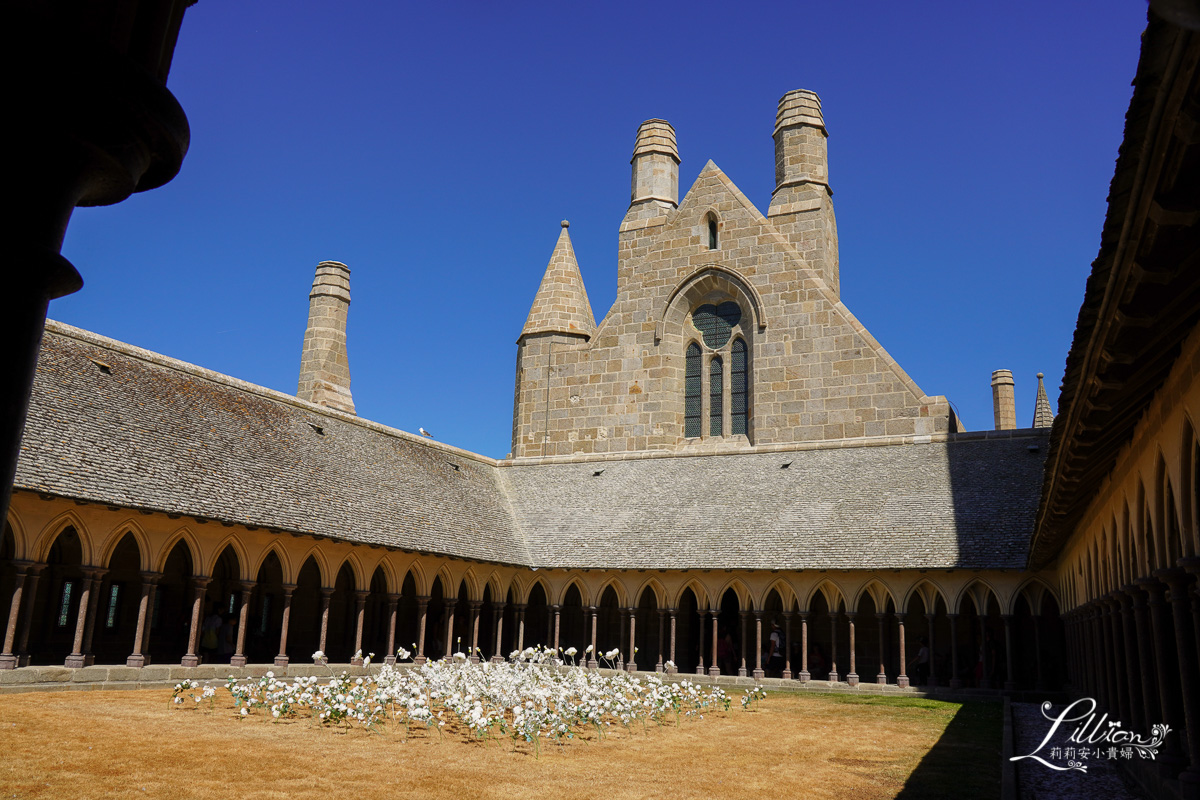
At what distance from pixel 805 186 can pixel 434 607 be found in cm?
1736

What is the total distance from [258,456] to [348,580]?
7.24m

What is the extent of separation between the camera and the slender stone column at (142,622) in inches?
639

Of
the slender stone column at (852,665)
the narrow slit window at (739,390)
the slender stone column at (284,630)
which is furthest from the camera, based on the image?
the narrow slit window at (739,390)

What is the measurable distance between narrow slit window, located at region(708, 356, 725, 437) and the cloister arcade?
5781mm

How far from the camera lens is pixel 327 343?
3125 centimetres

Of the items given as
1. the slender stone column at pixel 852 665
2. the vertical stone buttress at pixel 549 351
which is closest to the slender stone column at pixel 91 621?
the slender stone column at pixel 852 665

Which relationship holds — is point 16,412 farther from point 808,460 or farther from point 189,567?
point 808,460

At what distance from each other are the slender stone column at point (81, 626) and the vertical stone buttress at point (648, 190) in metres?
19.5

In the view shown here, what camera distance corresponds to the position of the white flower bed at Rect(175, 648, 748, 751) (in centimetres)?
1178

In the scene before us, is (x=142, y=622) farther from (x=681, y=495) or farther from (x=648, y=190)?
(x=648, y=190)

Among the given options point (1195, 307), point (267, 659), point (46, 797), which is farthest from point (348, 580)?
point (1195, 307)

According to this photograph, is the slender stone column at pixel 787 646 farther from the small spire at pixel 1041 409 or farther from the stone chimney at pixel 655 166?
the small spire at pixel 1041 409

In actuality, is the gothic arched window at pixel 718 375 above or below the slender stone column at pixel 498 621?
above

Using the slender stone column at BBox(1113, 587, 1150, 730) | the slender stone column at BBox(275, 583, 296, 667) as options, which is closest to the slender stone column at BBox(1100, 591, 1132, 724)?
the slender stone column at BBox(1113, 587, 1150, 730)
